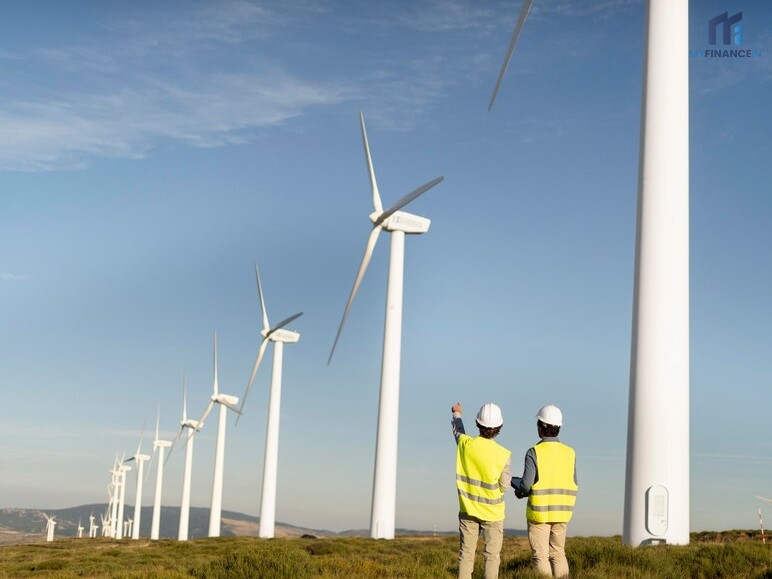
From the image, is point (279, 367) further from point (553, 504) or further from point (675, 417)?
point (553, 504)

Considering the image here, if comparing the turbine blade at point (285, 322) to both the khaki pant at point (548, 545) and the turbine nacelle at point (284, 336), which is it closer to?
the turbine nacelle at point (284, 336)

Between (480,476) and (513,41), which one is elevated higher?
(513,41)

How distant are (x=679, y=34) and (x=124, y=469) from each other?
518 feet

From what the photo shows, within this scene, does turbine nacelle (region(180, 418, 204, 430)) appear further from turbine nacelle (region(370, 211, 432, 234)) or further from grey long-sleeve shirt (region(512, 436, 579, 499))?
grey long-sleeve shirt (region(512, 436, 579, 499))

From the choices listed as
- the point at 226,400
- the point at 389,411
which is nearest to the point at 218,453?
the point at 226,400

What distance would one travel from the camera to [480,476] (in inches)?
563

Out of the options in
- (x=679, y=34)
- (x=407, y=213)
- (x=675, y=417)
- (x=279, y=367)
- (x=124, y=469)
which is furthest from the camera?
(x=124, y=469)

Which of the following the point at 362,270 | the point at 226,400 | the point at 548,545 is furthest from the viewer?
the point at 226,400

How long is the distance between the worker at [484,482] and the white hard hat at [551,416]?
66 centimetres

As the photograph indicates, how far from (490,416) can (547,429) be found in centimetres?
100

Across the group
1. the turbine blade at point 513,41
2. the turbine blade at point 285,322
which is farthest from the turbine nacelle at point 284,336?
the turbine blade at point 513,41

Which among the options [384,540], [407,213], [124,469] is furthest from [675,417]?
[124,469]

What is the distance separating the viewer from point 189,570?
905 inches

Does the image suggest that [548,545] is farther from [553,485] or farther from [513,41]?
[513,41]
